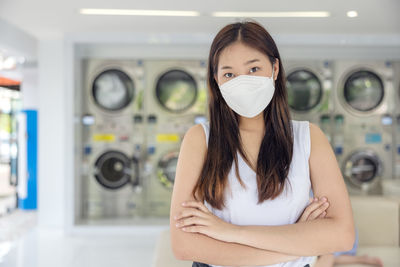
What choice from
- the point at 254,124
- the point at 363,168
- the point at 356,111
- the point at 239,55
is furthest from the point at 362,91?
the point at 239,55

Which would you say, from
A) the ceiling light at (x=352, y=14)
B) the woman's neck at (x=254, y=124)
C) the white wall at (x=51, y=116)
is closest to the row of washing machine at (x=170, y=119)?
the white wall at (x=51, y=116)

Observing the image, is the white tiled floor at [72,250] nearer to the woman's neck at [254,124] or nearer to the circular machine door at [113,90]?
the circular machine door at [113,90]

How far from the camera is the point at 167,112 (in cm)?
525

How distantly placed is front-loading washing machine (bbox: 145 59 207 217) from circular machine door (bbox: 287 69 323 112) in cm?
117

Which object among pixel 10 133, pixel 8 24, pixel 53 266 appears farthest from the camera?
pixel 10 133

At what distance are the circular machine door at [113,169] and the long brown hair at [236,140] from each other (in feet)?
13.8

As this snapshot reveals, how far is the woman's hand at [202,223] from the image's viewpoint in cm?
104

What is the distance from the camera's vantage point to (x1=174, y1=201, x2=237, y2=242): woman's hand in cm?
104

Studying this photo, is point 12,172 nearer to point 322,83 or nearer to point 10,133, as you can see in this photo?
point 10,133

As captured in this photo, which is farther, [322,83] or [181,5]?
[322,83]

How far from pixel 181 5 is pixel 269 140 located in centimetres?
310

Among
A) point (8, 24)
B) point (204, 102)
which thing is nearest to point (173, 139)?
point (204, 102)

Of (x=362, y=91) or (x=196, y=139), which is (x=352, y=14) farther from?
(x=196, y=139)

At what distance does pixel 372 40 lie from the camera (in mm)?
4969
